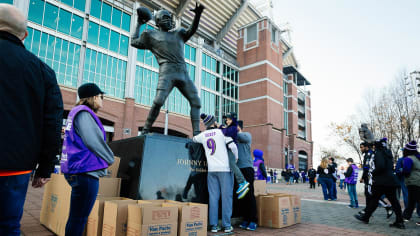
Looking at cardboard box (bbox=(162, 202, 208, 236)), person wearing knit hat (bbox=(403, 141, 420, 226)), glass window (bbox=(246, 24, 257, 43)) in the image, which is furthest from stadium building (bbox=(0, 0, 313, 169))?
person wearing knit hat (bbox=(403, 141, 420, 226))

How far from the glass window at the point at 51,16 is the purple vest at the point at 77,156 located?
19.8m

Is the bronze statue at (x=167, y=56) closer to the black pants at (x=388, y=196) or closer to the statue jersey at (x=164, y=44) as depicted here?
the statue jersey at (x=164, y=44)

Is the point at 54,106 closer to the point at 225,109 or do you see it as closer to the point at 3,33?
the point at 3,33

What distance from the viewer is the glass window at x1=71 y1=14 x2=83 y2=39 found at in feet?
63.7

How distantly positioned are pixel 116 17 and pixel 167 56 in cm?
2044

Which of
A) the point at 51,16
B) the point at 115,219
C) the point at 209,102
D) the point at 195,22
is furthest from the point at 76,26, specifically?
the point at 115,219

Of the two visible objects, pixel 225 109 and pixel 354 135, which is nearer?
pixel 354 135

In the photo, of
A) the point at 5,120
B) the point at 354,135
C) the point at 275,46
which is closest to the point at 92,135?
the point at 5,120

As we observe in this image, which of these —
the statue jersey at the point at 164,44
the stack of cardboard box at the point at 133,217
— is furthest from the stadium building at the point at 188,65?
the stack of cardboard box at the point at 133,217

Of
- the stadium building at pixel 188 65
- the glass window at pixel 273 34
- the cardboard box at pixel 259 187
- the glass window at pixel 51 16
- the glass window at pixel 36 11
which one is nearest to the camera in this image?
the cardboard box at pixel 259 187

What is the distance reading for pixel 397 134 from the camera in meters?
16.7

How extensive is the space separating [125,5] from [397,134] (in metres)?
23.4

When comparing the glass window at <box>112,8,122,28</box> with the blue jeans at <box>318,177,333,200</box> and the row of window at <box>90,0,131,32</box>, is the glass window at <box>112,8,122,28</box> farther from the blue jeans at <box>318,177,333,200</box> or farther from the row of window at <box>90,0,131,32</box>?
the blue jeans at <box>318,177,333,200</box>

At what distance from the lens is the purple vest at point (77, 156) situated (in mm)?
2127
